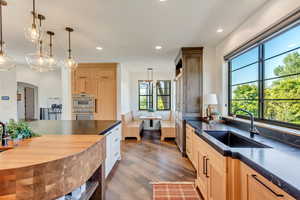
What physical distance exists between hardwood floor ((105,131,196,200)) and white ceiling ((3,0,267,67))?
8.51ft

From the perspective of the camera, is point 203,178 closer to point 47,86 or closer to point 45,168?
point 45,168

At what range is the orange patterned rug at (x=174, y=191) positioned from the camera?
225 centimetres

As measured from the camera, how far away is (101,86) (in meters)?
5.46

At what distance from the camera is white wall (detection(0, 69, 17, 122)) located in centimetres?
512

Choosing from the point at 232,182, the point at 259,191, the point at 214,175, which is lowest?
the point at 214,175

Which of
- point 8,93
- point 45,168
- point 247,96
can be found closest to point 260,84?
point 247,96

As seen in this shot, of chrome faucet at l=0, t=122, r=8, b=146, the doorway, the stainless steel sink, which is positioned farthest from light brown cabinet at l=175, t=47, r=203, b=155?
the doorway

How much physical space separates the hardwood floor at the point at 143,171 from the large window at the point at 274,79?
62.1 inches

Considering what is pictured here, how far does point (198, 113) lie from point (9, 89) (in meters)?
5.94

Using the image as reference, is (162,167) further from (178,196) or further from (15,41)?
(15,41)

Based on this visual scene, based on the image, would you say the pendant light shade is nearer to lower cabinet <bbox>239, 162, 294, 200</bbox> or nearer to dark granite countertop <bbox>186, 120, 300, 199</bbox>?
dark granite countertop <bbox>186, 120, 300, 199</bbox>

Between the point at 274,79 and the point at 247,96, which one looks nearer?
the point at 274,79

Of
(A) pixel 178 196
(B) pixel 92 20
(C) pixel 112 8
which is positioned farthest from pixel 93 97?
(A) pixel 178 196

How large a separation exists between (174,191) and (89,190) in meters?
1.32
